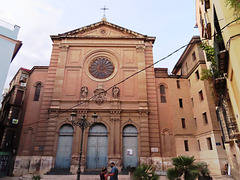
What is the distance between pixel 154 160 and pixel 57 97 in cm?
1239

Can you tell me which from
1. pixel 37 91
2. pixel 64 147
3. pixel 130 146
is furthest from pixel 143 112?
pixel 37 91

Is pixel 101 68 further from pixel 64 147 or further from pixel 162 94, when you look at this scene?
pixel 64 147

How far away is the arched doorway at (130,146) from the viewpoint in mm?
18594

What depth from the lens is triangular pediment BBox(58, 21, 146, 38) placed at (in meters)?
24.0

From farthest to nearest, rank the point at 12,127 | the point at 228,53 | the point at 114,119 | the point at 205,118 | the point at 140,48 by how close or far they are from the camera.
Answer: the point at 140,48, the point at 12,127, the point at 114,119, the point at 205,118, the point at 228,53

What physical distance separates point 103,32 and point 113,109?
35.9ft

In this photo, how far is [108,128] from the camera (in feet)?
64.0

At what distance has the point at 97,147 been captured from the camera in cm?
1906

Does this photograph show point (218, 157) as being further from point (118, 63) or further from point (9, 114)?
point (9, 114)

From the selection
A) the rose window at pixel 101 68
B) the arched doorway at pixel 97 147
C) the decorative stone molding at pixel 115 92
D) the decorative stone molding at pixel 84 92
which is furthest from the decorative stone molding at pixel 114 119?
the rose window at pixel 101 68

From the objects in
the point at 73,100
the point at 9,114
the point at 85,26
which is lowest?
the point at 9,114

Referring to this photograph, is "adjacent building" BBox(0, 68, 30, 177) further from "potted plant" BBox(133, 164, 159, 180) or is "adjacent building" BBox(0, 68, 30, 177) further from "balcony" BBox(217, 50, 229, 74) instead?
"balcony" BBox(217, 50, 229, 74)

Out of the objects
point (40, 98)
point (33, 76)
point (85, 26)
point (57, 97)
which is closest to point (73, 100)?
point (57, 97)

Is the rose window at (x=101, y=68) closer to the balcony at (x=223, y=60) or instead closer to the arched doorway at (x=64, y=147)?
the arched doorway at (x=64, y=147)
